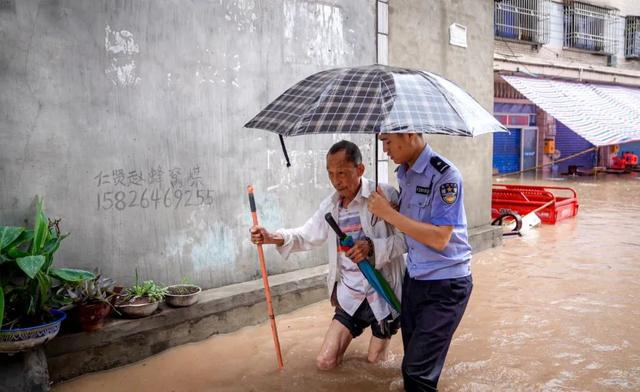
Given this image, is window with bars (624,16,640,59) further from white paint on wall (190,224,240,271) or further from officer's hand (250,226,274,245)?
officer's hand (250,226,274,245)

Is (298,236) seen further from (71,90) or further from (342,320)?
(71,90)

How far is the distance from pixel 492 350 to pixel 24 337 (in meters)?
3.46

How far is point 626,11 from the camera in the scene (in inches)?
932

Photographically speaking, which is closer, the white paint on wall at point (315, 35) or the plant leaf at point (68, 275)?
the plant leaf at point (68, 275)

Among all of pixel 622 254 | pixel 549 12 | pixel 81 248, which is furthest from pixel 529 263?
pixel 549 12

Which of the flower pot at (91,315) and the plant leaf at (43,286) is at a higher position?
the plant leaf at (43,286)

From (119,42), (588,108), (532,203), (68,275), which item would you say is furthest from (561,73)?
(68,275)

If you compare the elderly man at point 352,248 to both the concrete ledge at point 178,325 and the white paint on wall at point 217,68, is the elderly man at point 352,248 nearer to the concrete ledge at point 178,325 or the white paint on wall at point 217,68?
the concrete ledge at point 178,325

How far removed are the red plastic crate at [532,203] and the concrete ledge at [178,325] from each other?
19.8ft

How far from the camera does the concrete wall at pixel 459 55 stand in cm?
683

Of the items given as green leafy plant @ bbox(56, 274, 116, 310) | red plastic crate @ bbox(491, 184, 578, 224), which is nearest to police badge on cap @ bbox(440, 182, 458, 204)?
green leafy plant @ bbox(56, 274, 116, 310)

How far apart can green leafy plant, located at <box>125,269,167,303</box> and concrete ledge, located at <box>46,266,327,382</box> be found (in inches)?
4.7

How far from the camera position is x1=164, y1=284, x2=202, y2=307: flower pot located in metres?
4.33

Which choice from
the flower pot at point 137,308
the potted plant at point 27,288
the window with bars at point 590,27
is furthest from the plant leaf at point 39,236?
the window with bars at point 590,27
